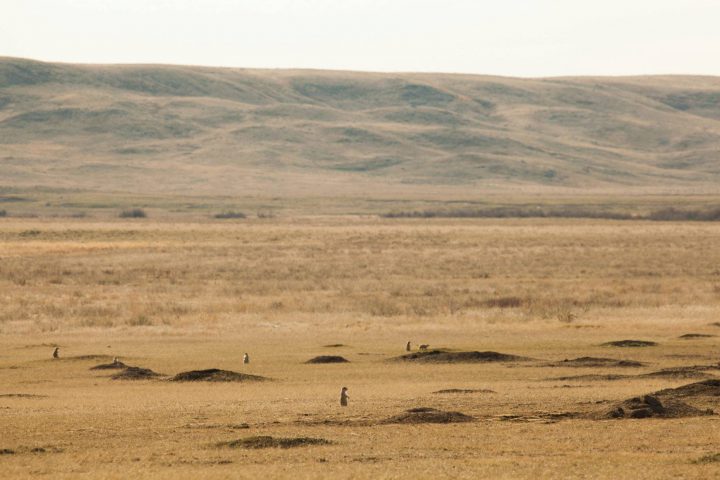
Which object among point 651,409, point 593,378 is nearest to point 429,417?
point 651,409

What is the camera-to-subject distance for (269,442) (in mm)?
17484

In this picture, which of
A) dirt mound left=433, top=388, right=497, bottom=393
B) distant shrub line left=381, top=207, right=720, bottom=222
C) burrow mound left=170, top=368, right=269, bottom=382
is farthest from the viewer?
distant shrub line left=381, top=207, right=720, bottom=222

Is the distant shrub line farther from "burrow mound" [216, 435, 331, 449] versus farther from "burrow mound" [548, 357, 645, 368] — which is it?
"burrow mound" [216, 435, 331, 449]

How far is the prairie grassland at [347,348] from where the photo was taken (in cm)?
1666

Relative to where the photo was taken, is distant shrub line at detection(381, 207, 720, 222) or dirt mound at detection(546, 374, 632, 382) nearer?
dirt mound at detection(546, 374, 632, 382)

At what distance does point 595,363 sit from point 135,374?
30.9ft

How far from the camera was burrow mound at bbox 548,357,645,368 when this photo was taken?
2820 cm

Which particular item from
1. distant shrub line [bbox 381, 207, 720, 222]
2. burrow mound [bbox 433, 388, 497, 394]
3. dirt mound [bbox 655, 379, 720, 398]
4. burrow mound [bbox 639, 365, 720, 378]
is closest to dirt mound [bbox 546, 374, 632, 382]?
burrow mound [bbox 639, 365, 720, 378]

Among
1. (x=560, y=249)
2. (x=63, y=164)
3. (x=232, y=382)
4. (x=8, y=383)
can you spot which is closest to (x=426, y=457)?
(x=232, y=382)

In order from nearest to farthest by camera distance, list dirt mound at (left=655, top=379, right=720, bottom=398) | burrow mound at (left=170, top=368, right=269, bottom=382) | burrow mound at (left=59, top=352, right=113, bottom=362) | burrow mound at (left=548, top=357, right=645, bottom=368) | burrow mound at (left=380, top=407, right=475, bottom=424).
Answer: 1. burrow mound at (left=380, top=407, right=475, bottom=424)
2. dirt mound at (left=655, top=379, right=720, bottom=398)
3. burrow mound at (left=170, top=368, right=269, bottom=382)
4. burrow mound at (left=548, top=357, right=645, bottom=368)
5. burrow mound at (left=59, top=352, right=113, bottom=362)

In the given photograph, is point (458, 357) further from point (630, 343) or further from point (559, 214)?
point (559, 214)

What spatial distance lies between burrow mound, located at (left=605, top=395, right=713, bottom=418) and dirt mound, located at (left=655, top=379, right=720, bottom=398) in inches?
51.1

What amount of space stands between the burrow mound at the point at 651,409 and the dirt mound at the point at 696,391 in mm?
1299

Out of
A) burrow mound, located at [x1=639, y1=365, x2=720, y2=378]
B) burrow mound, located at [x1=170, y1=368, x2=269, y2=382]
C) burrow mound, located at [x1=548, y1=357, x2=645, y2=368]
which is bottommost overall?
burrow mound, located at [x1=170, y1=368, x2=269, y2=382]
